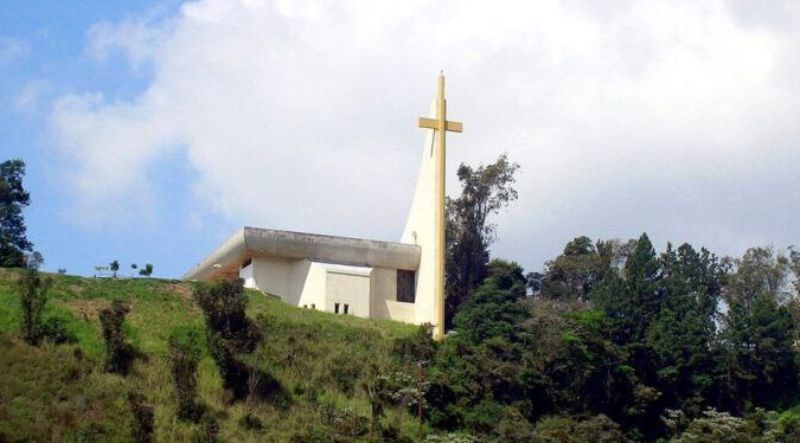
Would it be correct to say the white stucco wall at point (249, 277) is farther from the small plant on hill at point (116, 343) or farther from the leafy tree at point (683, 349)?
the leafy tree at point (683, 349)

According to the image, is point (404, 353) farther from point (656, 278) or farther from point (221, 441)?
point (656, 278)

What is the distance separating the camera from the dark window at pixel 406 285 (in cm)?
3531

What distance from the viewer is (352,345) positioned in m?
29.3

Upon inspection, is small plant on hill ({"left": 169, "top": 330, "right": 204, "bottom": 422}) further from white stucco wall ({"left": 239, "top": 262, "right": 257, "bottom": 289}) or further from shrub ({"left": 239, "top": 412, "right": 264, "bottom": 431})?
white stucco wall ({"left": 239, "top": 262, "right": 257, "bottom": 289})

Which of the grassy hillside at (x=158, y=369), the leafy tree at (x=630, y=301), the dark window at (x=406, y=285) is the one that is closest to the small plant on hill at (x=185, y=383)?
the grassy hillside at (x=158, y=369)

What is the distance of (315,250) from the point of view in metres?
34.3

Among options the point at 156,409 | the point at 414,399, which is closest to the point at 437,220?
the point at 414,399

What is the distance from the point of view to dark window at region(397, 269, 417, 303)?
3531 centimetres

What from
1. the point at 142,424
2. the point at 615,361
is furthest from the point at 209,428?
the point at 615,361

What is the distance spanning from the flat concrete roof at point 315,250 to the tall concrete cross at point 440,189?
6.98 feet

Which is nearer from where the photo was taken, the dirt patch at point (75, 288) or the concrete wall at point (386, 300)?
the dirt patch at point (75, 288)

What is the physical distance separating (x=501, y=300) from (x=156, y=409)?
34.7 ft

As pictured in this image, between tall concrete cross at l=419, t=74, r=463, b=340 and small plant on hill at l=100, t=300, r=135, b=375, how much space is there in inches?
322

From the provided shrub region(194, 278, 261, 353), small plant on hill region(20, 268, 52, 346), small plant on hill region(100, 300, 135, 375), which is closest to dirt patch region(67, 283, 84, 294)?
small plant on hill region(20, 268, 52, 346)
